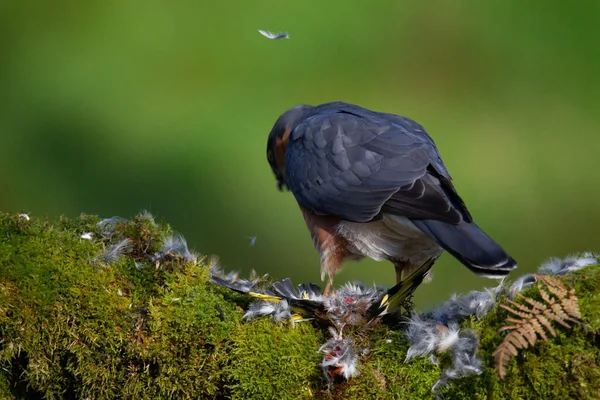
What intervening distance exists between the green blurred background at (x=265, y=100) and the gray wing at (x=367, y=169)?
248 centimetres

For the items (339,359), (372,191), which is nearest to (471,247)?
(339,359)

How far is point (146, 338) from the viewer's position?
284 cm

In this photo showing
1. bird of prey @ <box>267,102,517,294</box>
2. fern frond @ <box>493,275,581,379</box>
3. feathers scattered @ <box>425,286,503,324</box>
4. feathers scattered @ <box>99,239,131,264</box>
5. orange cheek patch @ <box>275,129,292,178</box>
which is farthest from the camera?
orange cheek patch @ <box>275,129,292,178</box>

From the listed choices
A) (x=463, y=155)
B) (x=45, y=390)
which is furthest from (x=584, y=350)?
(x=463, y=155)

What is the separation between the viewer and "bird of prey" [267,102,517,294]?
10.9 feet

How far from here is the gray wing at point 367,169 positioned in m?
3.38

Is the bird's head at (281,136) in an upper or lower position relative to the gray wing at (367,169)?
lower

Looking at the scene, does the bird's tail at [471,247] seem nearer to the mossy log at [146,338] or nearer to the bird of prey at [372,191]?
the bird of prey at [372,191]

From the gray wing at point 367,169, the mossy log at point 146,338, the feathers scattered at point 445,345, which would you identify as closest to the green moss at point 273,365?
the mossy log at point 146,338

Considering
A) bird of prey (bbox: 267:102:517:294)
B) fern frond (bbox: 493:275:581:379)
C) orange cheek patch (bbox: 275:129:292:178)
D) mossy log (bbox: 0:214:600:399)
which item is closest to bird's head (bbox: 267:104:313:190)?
orange cheek patch (bbox: 275:129:292:178)

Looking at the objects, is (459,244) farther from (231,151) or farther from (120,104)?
(120,104)

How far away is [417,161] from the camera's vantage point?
3562 millimetres

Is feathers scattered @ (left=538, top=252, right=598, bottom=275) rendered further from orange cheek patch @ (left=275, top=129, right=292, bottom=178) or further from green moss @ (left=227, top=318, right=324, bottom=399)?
orange cheek patch @ (left=275, top=129, right=292, bottom=178)

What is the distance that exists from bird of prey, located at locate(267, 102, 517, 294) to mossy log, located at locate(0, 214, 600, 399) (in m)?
0.61
